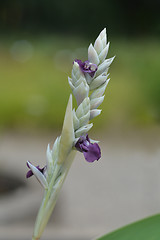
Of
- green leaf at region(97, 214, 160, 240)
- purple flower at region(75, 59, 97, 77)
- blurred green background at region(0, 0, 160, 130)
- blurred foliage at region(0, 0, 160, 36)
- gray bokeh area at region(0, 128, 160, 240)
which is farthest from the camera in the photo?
blurred foliage at region(0, 0, 160, 36)

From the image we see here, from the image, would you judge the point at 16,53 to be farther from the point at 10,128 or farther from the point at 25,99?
the point at 10,128

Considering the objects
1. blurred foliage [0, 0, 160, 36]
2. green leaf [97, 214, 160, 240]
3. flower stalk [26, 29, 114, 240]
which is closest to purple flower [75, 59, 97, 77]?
flower stalk [26, 29, 114, 240]

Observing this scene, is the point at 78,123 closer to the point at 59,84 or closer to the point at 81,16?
the point at 59,84

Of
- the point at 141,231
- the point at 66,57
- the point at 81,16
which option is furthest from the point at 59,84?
the point at 141,231

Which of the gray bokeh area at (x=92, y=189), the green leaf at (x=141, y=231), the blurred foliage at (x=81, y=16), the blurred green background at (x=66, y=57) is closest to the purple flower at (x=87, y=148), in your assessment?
the green leaf at (x=141, y=231)

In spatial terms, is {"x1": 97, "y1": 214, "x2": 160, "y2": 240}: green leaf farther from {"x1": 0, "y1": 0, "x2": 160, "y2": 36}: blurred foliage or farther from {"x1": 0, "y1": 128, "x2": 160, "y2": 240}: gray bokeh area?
{"x1": 0, "y1": 0, "x2": 160, "y2": 36}: blurred foliage

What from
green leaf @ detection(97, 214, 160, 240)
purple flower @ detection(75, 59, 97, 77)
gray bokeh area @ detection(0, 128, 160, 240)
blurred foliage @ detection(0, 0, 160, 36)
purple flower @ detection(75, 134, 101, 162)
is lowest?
blurred foliage @ detection(0, 0, 160, 36)
